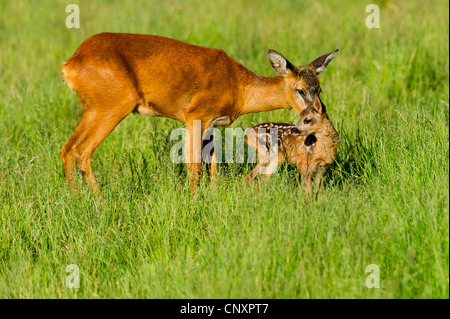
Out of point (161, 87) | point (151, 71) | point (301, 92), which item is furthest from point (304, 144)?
point (151, 71)

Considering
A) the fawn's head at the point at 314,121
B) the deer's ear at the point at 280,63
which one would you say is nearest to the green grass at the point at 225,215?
the fawn's head at the point at 314,121

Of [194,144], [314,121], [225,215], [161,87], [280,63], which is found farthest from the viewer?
[280,63]

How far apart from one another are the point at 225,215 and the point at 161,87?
166cm

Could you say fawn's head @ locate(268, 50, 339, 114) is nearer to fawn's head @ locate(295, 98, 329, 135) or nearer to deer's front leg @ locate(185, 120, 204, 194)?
fawn's head @ locate(295, 98, 329, 135)

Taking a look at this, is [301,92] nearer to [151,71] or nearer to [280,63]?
[280,63]

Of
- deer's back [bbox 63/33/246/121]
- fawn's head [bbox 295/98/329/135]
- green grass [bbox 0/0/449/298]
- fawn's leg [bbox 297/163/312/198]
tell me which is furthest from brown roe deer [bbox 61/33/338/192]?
fawn's leg [bbox 297/163/312/198]

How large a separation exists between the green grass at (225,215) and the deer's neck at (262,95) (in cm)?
58

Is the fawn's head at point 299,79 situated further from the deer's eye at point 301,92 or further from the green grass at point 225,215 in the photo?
the green grass at point 225,215

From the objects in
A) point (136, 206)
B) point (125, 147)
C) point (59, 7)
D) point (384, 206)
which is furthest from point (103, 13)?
point (384, 206)

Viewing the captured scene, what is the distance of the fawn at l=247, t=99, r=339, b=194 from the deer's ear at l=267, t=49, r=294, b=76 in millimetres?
560

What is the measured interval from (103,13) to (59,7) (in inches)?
39.7

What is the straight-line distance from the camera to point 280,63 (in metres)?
6.33

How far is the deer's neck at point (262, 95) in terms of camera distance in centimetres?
632
